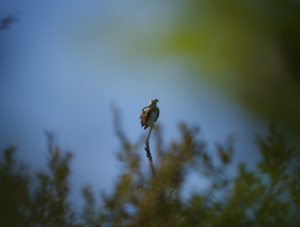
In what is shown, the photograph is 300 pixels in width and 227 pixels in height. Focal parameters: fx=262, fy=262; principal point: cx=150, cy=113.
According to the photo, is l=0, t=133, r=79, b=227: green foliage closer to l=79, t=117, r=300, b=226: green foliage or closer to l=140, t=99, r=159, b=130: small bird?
l=79, t=117, r=300, b=226: green foliage

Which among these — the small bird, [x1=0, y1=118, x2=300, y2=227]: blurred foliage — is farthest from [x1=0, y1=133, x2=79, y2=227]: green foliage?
the small bird

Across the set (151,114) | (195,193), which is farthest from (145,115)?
(195,193)

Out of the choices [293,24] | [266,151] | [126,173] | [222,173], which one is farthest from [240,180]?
[293,24]

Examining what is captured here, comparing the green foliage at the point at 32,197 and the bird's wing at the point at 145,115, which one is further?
the bird's wing at the point at 145,115

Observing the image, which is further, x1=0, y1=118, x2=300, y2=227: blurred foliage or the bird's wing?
the bird's wing

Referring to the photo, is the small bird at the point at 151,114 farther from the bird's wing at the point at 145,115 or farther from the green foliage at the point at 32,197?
the green foliage at the point at 32,197

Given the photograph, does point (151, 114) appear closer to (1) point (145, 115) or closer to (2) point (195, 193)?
(1) point (145, 115)

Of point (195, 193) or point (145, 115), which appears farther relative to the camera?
point (145, 115)

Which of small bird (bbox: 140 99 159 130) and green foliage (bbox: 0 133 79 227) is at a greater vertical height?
small bird (bbox: 140 99 159 130)

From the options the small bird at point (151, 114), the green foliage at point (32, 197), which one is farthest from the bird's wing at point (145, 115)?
the green foliage at point (32, 197)

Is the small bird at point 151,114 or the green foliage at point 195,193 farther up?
the small bird at point 151,114

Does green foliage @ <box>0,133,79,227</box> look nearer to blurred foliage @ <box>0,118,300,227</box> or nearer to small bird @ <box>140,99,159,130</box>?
blurred foliage @ <box>0,118,300,227</box>

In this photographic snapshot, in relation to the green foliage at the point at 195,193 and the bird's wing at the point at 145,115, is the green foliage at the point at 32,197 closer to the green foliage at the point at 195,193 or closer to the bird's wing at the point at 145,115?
the green foliage at the point at 195,193
